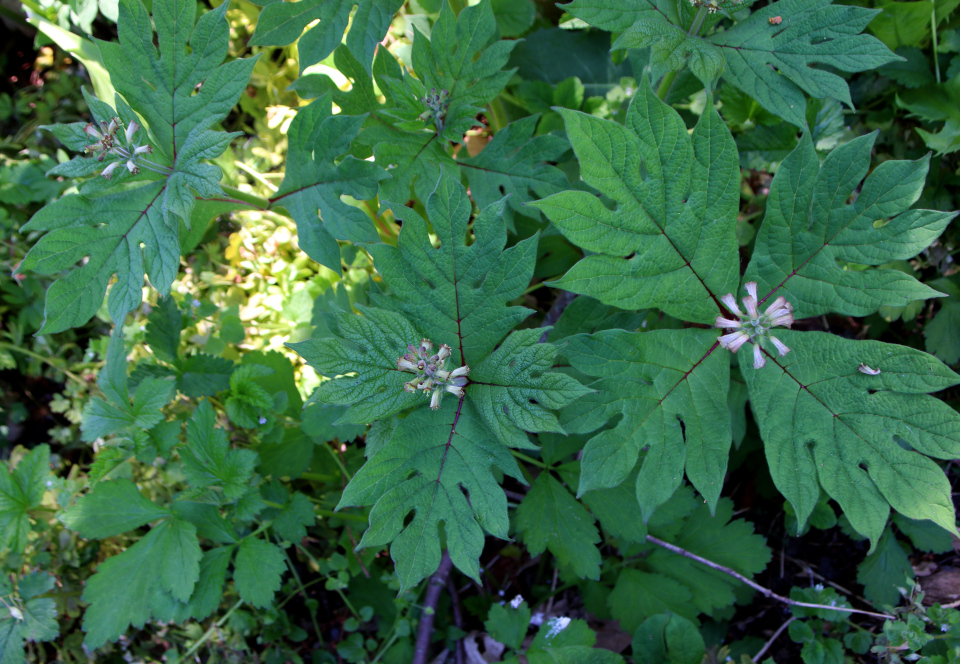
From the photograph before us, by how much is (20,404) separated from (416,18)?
3.07 meters

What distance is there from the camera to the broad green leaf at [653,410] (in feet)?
5.45

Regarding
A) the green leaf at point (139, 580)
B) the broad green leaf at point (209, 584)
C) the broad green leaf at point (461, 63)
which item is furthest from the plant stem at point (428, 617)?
the broad green leaf at point (461, 63)

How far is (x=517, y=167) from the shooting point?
2.26m

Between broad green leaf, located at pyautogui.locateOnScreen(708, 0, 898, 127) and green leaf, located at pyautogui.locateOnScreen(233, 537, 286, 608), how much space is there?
2.38m

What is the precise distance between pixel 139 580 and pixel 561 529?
1.61 m

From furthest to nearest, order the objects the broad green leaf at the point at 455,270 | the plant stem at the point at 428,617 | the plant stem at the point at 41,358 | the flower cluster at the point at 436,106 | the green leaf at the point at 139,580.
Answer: the plant stem at the point at 41,358, the plant stem at the point at 428,617, the green leaf at the point at 139,580, the flower cluster at the point at 436,106, the broad green leaf at the point at 455,270

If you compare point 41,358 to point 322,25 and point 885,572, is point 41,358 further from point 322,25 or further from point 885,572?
point 885,572

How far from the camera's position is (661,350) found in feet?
5.69

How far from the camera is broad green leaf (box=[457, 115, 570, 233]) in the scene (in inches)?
87.8

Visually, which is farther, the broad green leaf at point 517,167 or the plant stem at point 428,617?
the plant stem at point 428,617

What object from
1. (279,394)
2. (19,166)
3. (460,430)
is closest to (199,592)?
(279,394)

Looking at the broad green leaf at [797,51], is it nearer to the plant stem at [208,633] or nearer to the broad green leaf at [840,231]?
the broad green leaf at [840,231]

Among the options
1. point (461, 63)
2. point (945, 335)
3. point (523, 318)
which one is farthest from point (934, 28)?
point (523, 318)

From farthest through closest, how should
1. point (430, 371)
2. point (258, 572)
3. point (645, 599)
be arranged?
1. point (645, 599)
2. point (258, 572)
3. point (430, 371)
